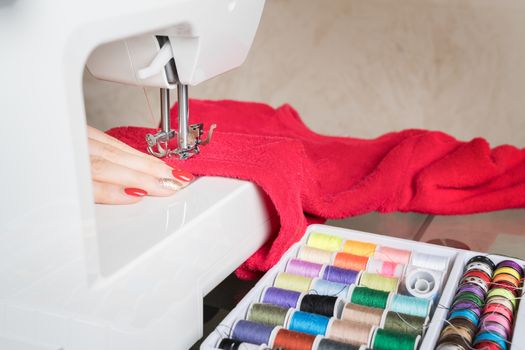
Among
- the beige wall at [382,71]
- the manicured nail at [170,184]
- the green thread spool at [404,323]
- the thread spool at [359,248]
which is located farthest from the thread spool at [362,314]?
the beige wall at [382,71]

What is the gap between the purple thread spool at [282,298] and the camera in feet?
4.63

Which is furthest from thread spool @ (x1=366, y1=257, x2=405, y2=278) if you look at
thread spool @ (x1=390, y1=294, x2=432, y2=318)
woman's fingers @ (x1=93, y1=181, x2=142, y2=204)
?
woman's fingers @ (x1=93, y1=181, x2=142, y2=204)

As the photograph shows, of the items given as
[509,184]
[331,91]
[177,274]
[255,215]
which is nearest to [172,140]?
[255,215]

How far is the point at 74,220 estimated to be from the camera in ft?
3.66

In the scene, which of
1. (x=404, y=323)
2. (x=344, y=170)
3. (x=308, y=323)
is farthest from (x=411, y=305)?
(x=344, y=170)

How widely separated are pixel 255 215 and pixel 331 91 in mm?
2187

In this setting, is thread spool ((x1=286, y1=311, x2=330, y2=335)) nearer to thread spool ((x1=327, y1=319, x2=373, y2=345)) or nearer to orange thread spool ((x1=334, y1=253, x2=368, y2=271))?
thread spool ((x1=327, y1=319, x2=373, y2=345))

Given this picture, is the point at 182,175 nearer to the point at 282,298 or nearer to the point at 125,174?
the point at 125,174

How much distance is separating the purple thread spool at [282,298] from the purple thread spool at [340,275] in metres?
0.10

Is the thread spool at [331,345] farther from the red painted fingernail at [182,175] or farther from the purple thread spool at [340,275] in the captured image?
the red painted fingernail at [182,175]

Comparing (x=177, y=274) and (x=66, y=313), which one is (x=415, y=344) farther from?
(x=66, y=313)

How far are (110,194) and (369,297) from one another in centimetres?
48

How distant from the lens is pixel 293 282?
1481 mm

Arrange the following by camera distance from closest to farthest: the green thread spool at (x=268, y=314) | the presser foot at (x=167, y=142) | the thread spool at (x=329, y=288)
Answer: the green thread spool at (x=268, y=314) → the thread spool at (x=329, y=288) → the presser foot at (x=167, y=142)
